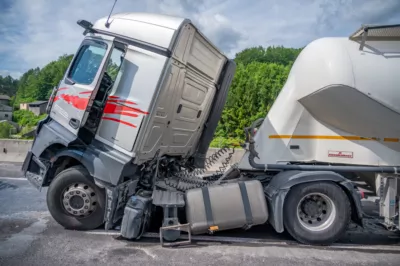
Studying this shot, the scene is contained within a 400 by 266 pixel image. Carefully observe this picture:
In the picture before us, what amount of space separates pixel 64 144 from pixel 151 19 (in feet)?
7.22

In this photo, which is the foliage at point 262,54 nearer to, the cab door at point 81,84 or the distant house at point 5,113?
the cab door at point 81,84

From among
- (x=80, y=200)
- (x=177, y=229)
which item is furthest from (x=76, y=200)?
(x=177, y=229)

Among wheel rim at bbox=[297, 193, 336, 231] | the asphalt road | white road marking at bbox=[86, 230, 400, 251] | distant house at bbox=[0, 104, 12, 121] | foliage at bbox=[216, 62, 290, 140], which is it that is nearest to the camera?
the asphalt road

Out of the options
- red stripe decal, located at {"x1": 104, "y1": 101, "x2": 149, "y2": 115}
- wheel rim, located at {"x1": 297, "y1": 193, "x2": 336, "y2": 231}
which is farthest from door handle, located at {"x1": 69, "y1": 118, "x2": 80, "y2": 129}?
wheel rim, located at {"x1": 297, "y1": 193, "x2": 336, "y2": 231}

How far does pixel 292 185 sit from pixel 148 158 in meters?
2.11

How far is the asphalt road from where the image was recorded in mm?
3963

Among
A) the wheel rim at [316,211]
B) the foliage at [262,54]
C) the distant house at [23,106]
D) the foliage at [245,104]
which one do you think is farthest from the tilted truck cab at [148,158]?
the distant house at [23,106]

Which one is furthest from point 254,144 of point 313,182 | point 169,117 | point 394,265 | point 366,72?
point 394,265

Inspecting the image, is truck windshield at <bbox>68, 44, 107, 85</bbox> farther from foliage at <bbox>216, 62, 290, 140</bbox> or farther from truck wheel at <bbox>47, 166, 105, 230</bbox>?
foliage at <bbox>216, 62, 290, 140</bbox>

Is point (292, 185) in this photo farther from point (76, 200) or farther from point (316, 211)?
point (76, 200)

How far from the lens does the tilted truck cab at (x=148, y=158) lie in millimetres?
4523

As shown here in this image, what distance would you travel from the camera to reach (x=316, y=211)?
4754 mm

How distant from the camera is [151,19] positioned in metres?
4.77

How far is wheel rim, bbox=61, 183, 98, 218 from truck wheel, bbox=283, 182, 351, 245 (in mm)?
2777
